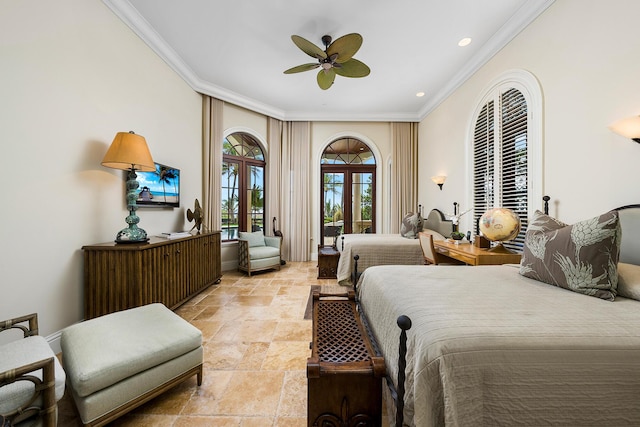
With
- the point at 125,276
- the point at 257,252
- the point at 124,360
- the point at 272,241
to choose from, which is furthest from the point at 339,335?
the point at 272,241

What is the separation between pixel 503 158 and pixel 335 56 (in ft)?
7.65

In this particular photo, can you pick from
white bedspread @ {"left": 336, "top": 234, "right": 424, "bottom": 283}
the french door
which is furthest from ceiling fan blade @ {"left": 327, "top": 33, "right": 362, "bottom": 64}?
the french door

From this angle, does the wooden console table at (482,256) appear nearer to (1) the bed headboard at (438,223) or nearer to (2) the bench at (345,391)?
(1) the bed headboard at (438,223)

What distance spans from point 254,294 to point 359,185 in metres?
3.52

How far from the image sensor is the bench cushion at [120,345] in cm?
122

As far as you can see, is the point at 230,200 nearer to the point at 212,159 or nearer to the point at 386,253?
the point at 212,159

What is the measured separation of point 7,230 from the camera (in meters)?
1.70

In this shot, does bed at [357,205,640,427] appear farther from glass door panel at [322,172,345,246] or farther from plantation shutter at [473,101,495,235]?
glass door panel at [322,172,345,246]

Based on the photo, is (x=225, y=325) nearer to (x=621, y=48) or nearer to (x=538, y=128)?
(x=538, y=128)

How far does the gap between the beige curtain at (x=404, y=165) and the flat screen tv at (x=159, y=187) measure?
421 cm

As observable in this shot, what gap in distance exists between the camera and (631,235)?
5.39 feet

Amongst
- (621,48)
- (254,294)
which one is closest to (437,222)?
(621,48)

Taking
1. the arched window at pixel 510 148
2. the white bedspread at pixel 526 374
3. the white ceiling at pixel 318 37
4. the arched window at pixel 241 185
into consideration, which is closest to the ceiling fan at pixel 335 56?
the white ceiling at pixel 318 37

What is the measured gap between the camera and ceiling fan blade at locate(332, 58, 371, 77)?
9.27ft
